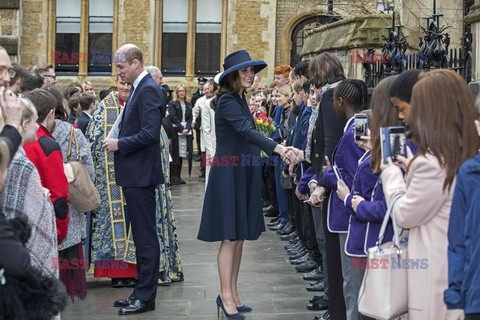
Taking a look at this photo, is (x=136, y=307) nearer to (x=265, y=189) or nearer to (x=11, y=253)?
(x=11, y=253)

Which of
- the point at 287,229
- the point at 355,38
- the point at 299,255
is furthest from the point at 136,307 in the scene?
the point at 355,38

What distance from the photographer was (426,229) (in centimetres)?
466

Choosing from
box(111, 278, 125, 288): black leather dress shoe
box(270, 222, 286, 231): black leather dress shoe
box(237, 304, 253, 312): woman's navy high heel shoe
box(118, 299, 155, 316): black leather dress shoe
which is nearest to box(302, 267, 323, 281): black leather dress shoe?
box(237, 304, 253, 312): woman's navy high heel shoe

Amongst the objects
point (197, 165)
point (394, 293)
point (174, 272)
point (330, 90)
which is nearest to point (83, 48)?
point (197, 165)

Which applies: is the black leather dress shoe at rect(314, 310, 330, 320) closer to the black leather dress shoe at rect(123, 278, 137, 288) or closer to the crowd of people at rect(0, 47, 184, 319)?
the crowd of people at rect(0, 47, 184, 319)

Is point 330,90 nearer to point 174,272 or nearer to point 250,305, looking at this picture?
A: point 250,305

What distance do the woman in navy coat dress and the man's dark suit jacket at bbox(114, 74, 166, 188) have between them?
0.57m

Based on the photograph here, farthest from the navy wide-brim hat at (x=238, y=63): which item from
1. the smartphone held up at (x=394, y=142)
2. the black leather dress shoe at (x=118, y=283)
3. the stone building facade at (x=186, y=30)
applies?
the stone building facade at (x=186, y=30)

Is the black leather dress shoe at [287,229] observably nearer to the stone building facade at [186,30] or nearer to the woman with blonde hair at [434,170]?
the woman with blonde hair at [434,170]

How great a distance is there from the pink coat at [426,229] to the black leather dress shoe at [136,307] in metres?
3.61

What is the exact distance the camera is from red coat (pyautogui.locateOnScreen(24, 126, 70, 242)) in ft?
21.2

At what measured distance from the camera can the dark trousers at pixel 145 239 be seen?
7996 mm

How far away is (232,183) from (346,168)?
5.22 feet

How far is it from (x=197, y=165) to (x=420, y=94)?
63.0ft
